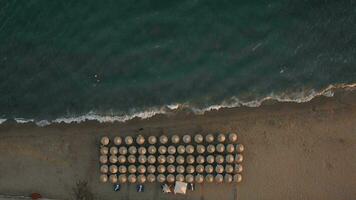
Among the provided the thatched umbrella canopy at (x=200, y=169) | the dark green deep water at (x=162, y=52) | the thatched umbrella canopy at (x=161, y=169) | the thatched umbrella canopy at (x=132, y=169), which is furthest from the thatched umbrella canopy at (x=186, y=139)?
the thatched umbrella canopy at (x=132, y=169)

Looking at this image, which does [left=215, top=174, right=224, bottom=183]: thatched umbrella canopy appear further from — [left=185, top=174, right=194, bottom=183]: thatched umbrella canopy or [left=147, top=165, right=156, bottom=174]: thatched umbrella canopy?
[left=147, top=165, right=156, bottom=174]: thatched umbrella canopy

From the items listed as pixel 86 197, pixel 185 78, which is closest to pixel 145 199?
pixel 86 197

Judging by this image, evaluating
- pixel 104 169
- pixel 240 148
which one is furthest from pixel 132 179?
pixel 240 148

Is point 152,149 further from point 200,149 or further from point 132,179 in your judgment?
point 200,149

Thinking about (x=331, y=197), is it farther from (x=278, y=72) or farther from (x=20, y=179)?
(x=20, y=179)

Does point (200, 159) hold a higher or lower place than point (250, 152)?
lower
